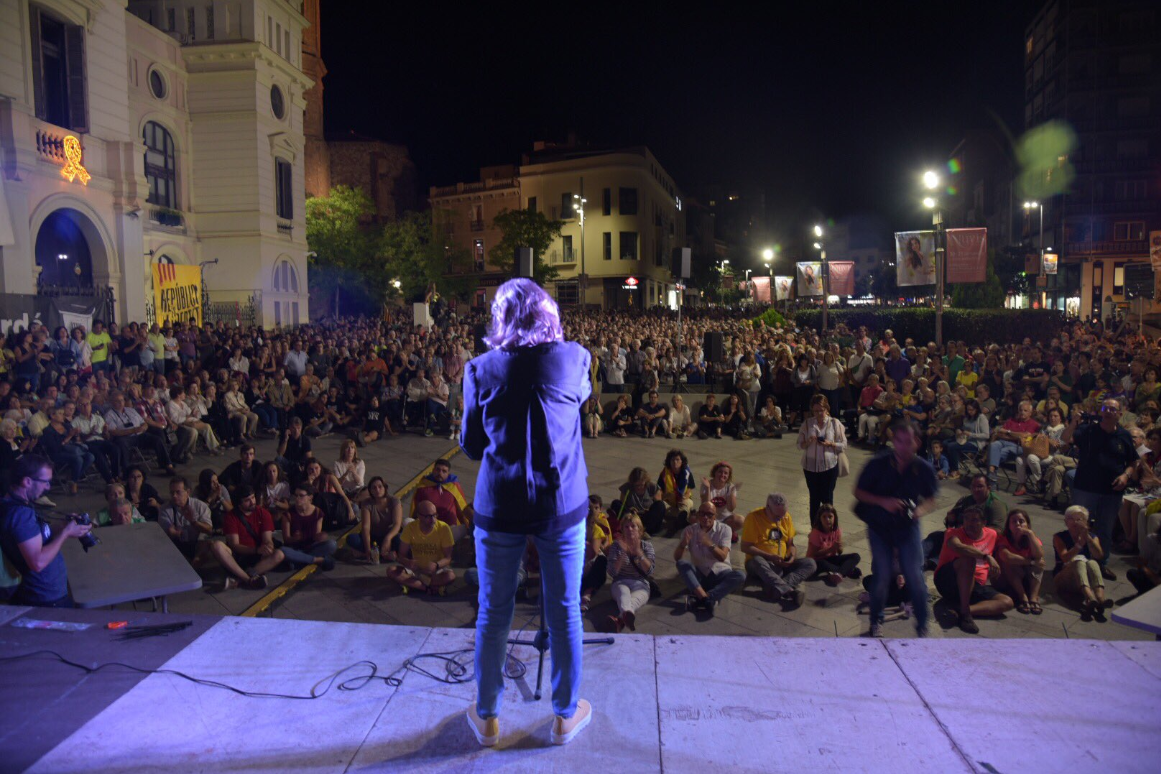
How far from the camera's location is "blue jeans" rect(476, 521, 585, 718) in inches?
105

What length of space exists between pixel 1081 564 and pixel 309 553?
22.7 feet

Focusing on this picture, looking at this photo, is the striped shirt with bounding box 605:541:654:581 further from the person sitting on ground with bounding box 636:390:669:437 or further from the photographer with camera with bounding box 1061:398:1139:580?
the person sitting on ground with bounding box 636:390:669:437

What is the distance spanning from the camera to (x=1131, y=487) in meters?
7.92

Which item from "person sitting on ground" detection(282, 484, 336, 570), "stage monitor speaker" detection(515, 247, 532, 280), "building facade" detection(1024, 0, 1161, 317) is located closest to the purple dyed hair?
"stage monitor speaker" detection(515, 247, 532, 280)

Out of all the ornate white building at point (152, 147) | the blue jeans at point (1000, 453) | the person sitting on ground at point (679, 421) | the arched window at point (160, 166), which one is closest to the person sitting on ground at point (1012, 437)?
the blue jeans at point (1000, 453)

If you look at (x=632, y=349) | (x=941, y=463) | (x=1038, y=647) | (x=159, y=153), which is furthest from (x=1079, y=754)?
(x=159, y=153)

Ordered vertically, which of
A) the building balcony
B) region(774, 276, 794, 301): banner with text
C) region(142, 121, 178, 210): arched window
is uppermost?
region(142, 121, 178, 210): arched window

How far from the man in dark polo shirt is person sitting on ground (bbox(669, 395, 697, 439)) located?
942cm

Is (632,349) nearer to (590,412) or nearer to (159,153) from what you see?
(590,412)

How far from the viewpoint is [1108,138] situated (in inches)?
1841

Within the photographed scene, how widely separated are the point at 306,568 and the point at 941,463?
865 cm

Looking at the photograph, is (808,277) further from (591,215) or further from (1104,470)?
(591,215)

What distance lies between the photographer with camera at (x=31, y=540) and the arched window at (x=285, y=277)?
2742cm

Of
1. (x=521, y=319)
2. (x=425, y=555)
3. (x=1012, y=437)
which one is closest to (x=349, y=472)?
(x=425, y=555)
